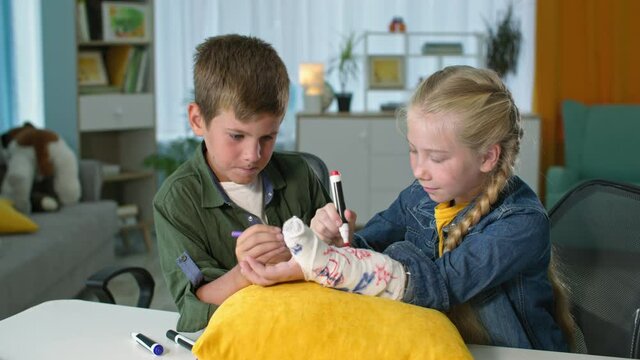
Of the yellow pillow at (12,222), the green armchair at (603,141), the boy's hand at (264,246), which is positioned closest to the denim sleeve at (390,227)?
the boy's hand at (264,246)

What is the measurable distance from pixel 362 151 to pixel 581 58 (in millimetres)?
1477

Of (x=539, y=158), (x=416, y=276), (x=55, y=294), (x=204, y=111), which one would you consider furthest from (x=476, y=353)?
(x=539, y=158)

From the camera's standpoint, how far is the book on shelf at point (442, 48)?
17.6 feet

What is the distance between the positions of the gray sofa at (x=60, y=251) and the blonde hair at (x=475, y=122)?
204cm

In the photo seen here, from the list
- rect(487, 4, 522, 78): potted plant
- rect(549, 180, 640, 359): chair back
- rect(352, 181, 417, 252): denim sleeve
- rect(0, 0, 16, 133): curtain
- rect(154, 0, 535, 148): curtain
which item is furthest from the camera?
rect(154, 0, 535, 148): curtain

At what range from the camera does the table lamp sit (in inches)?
207

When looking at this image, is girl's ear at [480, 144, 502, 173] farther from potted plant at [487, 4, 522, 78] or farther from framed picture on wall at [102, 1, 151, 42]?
potted plant at [487, 4, 522, 78]

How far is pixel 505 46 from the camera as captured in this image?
5355mm

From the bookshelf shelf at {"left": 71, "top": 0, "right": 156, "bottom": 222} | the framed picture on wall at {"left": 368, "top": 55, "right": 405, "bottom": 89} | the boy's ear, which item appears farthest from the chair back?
the framed picture on wall at {"left": 368, "top": 55, "right": 405, "bottom": 89}

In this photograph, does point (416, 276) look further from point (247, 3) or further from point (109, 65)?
point (247, 3)

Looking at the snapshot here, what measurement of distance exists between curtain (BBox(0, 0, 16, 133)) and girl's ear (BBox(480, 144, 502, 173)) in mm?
3884

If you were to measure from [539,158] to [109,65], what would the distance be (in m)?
2.58

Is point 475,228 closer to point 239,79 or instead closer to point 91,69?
point 239,79

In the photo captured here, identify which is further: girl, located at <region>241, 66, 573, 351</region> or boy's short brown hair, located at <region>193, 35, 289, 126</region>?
boy's short brown hair, located at <region>193, 35, 289, 126</region>
